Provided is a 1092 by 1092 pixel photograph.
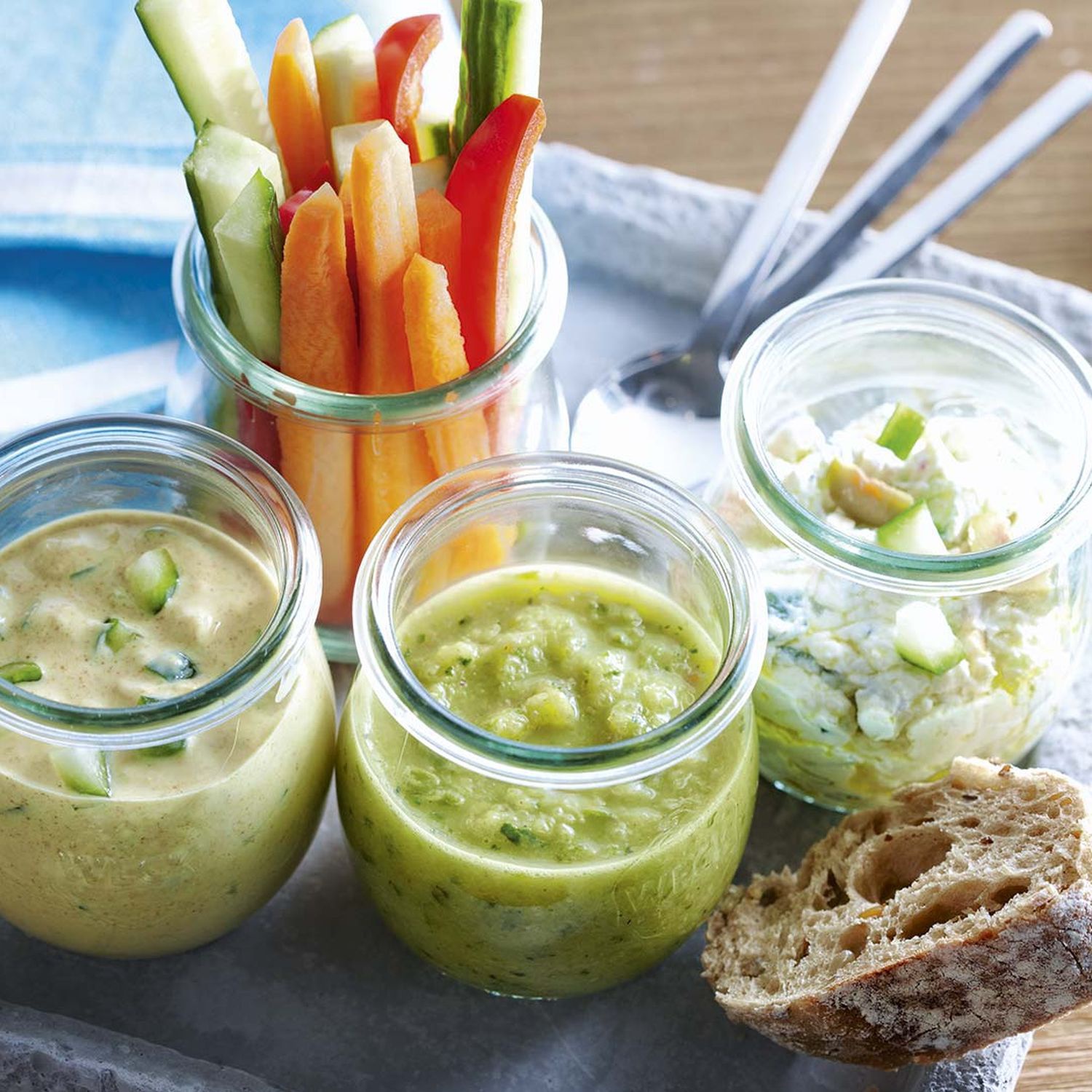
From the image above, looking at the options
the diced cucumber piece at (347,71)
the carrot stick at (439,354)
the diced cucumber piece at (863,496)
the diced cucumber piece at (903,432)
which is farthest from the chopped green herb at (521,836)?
the diced cucumber piece at (347,71)

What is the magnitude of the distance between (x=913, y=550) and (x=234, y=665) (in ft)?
2.30

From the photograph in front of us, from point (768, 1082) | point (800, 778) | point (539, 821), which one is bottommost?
point (768, 1082)

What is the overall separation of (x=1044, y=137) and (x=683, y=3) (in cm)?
107

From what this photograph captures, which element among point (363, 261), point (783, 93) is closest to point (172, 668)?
point (363, 261)

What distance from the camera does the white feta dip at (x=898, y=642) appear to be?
1.71 metres

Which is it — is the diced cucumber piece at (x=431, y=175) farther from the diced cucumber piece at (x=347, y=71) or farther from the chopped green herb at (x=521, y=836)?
the chopped green herb at (x=521, y=836)

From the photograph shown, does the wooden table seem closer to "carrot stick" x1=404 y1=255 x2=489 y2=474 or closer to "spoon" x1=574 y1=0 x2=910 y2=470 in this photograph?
"spoon" x1=574 y1=0 x2=910 y2=470

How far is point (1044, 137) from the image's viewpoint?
216 centimetres

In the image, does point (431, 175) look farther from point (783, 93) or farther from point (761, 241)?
point (783, 93)

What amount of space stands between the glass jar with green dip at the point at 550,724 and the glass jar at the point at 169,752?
7 centimetres

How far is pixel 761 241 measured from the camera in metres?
2.24

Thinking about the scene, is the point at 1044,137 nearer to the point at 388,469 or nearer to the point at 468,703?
the point at 388,469

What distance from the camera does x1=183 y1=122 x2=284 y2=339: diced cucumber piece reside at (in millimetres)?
1632

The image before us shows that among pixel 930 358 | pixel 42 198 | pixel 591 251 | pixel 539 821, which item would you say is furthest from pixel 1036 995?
pixel 42 198
